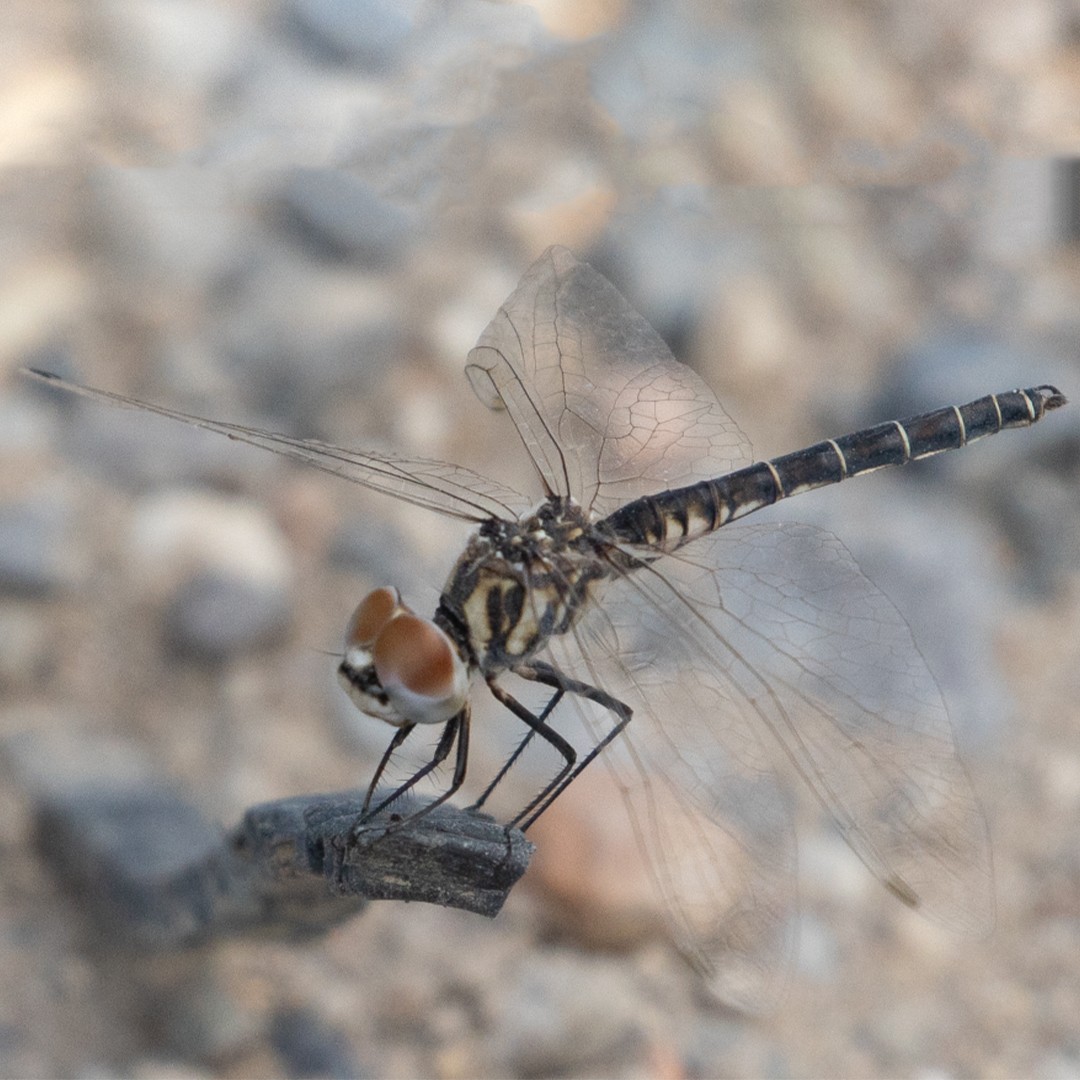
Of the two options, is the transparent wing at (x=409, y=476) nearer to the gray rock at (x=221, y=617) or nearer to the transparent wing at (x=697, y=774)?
the transparent wing at (x=697, y=774)

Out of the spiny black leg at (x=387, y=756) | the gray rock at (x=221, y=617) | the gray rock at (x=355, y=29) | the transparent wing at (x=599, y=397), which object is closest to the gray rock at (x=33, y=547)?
the gray rock at (x=221, y=617)

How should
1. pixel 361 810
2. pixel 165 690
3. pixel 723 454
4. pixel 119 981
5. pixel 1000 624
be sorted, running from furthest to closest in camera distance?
pixel 1000 624 → pixel 165 690 → pixel 119 981 → pixel 723 454 → pixel 361 810

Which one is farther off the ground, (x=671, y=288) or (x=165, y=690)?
(x=671, y=288)

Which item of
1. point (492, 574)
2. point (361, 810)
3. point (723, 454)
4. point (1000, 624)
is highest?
point (1000, 624)

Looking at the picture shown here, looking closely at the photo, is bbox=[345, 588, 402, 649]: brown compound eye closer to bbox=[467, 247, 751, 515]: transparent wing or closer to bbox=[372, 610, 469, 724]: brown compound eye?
bbox=[372, 610, 469, 724]: brown compound eye

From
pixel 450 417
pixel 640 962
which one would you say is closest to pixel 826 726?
pixel 640 962

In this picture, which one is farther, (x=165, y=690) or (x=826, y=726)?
(x=165, y=690)

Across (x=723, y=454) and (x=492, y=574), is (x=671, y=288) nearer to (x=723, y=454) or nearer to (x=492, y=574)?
(x=723, y=454)

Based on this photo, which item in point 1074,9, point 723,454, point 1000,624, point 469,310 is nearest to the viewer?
point 723,454
